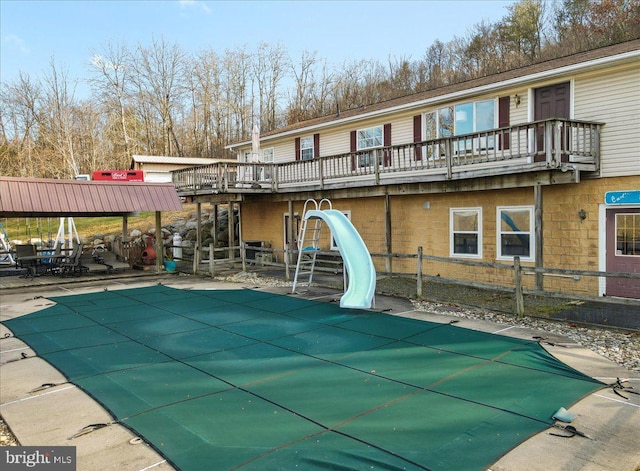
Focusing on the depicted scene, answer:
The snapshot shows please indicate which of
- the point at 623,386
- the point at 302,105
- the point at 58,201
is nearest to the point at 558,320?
the point at 623,386

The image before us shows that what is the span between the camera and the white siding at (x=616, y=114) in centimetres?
1088

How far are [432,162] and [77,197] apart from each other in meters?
11.5

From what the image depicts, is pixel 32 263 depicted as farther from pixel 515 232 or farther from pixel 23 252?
pixel 515 232

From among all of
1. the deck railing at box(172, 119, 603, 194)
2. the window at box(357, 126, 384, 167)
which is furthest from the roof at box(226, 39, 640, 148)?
the deck railing at box(172, 119, 603, 194)

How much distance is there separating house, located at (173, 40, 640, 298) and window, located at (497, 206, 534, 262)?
29 mm

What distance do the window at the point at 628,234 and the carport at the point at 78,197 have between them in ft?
43.7

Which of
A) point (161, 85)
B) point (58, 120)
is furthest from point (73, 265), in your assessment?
point (161, 85)

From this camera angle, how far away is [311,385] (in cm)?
559

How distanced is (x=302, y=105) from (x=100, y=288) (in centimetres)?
3239

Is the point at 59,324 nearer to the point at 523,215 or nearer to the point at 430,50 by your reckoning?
the point at 523,215

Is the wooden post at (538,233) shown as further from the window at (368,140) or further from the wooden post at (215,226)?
the wooden post at (215,226)

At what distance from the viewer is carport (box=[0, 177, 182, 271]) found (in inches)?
543

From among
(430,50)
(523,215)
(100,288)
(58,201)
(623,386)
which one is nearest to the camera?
(623,386)

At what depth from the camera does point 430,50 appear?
42094mm
